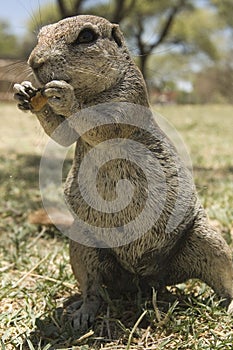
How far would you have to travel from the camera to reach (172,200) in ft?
5.91

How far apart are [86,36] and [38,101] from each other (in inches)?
10.8

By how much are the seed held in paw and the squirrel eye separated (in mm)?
215

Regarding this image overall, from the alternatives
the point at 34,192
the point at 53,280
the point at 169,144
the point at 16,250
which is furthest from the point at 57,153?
the point at 169,144

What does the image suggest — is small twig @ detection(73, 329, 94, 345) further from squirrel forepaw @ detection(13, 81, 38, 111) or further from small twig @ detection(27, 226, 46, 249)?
small twig @ detection(27, 226, 46, 249)

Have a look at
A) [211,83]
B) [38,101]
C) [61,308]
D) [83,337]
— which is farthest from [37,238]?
[211,83]

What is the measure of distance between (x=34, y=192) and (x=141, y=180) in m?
2.38

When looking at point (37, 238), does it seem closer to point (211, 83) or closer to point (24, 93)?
point (24, 93)

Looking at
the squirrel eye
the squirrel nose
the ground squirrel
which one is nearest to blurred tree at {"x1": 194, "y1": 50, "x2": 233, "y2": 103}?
the ground squirrel

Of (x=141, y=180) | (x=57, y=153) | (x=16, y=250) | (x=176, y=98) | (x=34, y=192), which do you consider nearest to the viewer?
(x=141, y=180)

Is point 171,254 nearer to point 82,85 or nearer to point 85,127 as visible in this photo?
point 85,127

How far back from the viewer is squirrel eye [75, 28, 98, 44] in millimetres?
1618

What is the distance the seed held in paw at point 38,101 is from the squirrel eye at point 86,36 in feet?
0.70

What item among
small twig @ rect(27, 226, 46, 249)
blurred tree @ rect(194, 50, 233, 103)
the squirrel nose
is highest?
the squirrel nose

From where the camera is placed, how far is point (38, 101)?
64.7 inches
